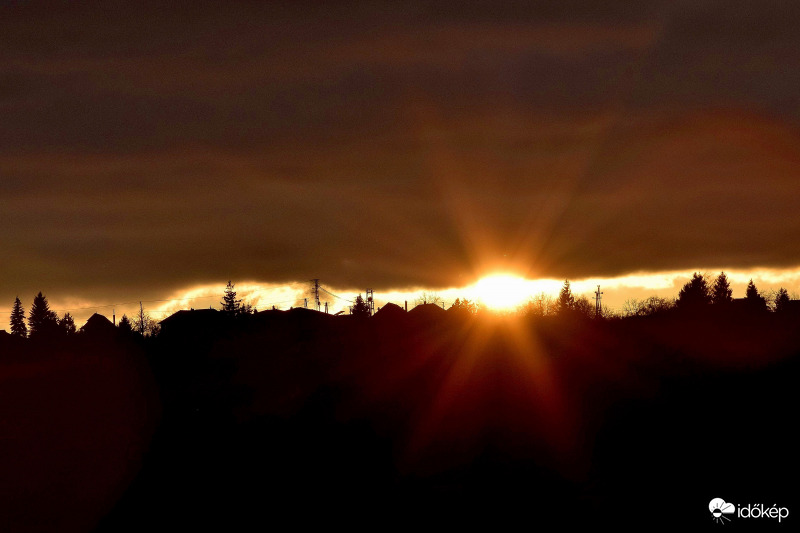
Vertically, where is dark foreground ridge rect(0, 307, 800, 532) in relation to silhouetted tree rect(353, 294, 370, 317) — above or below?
below

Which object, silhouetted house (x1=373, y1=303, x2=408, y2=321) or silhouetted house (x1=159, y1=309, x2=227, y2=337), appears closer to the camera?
silhouetted house (x1=373, y1=303, x2=408, y2=321)

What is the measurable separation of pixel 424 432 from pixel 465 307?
55.2 meters

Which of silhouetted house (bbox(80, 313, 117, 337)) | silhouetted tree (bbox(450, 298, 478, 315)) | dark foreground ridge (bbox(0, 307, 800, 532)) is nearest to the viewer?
dark foreground ridge (bbox(0, 307, 800, 532))

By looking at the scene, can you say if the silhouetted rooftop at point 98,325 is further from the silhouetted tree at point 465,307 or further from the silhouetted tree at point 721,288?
the silhouetted tree at point 721,288

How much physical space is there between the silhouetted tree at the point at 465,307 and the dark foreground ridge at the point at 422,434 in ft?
89.7

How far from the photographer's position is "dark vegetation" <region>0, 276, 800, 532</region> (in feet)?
84.3

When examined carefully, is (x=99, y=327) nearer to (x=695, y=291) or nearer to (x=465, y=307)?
(x=465, y=307)

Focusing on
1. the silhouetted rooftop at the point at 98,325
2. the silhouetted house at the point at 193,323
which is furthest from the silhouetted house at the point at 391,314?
the silhouetted rooftop at the point at 98,325

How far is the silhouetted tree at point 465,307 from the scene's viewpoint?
8344cm

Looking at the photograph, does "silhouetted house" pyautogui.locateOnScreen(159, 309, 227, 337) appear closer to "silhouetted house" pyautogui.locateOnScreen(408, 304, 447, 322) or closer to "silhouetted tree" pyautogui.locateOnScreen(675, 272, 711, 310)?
"silhouetted house" pyautogui.locateOnScreen(408, 304, 447, 322)

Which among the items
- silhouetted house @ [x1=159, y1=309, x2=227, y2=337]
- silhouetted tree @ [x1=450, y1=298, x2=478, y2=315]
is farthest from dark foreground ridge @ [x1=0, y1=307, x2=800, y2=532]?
silhouetted house @ [x1=159, y1=309, x2=227, y2=337]

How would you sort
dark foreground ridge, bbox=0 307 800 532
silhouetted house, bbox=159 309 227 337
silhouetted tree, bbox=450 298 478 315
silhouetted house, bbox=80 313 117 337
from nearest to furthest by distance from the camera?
dark foreground ridge, bbox=0 307 800 532, silhouetted house, bbox=80 313 117 337, silhouetted tree, bbox=450 298 478 315, silhouetted house, bbox=159 309 227 337

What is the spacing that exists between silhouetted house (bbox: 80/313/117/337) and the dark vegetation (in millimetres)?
7238

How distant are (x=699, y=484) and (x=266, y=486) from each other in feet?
48.0
